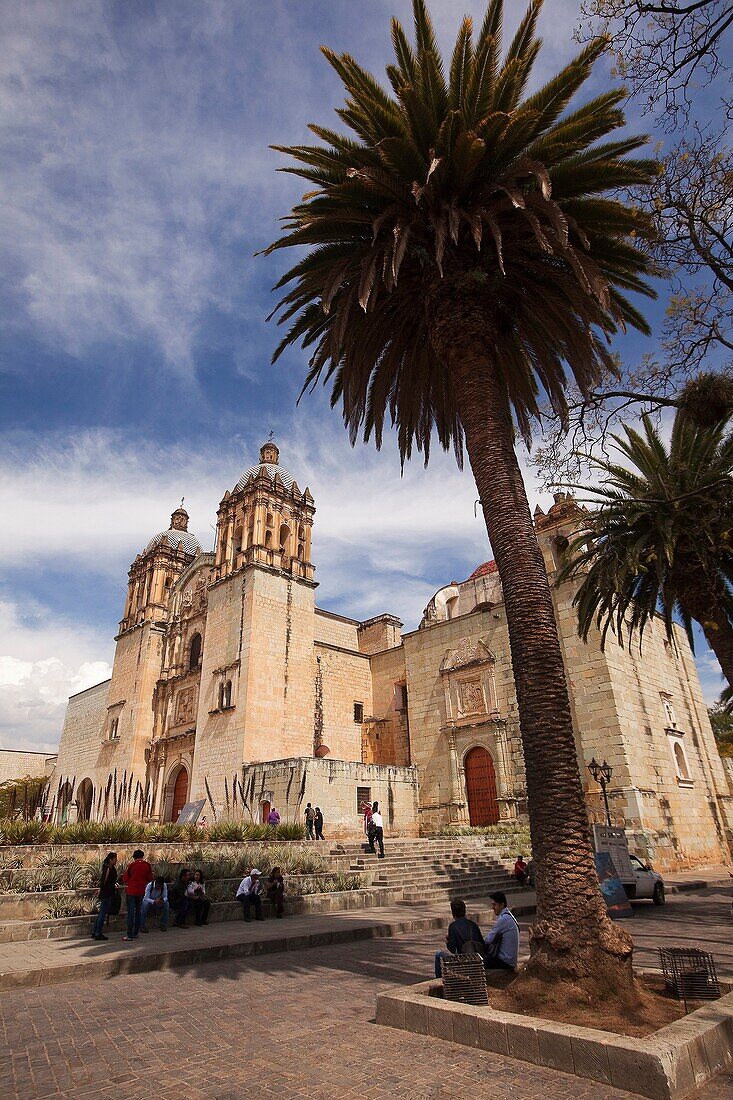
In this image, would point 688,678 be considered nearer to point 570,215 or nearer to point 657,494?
point 657,494

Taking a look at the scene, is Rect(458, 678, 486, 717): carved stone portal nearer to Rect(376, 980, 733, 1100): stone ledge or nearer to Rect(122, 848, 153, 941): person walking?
Rect(122, 848, 153, 941): person walking

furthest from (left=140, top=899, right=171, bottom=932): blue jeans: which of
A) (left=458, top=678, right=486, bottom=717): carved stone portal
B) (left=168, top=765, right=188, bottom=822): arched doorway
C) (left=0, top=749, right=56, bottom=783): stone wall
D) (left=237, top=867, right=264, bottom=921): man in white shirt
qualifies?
(left=0, top=749, right=56, bottom=783): stone wall

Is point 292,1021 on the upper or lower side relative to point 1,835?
lower

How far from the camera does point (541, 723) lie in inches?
242

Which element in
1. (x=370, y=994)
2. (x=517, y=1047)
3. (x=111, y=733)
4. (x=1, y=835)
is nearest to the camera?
(x=517, y=1047)

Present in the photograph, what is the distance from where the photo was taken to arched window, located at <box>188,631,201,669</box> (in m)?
35.0

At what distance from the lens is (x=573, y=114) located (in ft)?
27.0

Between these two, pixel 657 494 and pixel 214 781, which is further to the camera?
pixel 214 781

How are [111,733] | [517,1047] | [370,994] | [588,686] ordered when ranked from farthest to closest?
[111,733], [588,686], [370,994], [517,1047]

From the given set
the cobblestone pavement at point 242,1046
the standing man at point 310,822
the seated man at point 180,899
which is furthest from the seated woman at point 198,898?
the standing man at point 310,822

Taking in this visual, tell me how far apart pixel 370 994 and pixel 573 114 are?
11.2 m

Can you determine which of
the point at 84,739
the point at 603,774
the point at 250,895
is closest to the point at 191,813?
the point at 250,895

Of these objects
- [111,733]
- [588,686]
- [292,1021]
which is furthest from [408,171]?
[111,733]

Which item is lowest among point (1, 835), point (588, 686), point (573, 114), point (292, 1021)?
point (292, 1021)
